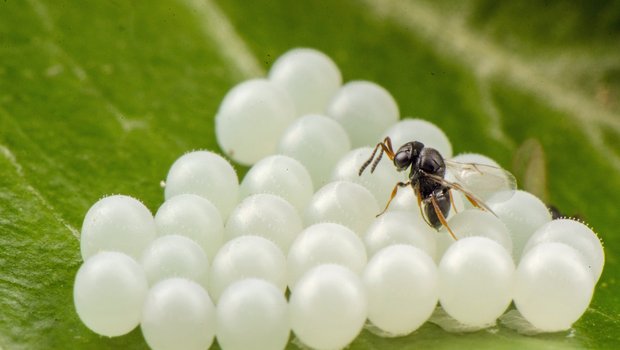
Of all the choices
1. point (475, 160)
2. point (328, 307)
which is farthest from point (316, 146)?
point (328, 307)

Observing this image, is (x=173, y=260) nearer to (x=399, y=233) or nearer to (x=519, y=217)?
(x=399, y=233)

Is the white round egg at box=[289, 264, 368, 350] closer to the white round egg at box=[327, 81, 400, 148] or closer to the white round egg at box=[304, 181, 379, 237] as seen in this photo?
the white round egg at box=[304, 181, 379, 237]

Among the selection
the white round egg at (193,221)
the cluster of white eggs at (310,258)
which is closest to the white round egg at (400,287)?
the cluster of white eggs at (310,258)

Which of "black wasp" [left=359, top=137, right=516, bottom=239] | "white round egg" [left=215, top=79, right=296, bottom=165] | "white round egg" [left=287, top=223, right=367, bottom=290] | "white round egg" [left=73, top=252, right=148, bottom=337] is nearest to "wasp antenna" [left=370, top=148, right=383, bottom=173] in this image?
"black wasp" [left=359, top=137, right=516, bottom=239]

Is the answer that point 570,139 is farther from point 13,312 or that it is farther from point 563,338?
point 13,312

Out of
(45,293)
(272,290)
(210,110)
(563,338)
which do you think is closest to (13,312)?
(45,293)

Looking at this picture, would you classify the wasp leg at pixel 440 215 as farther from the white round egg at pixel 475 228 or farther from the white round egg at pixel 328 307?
the white round egg at pixel 328 307
